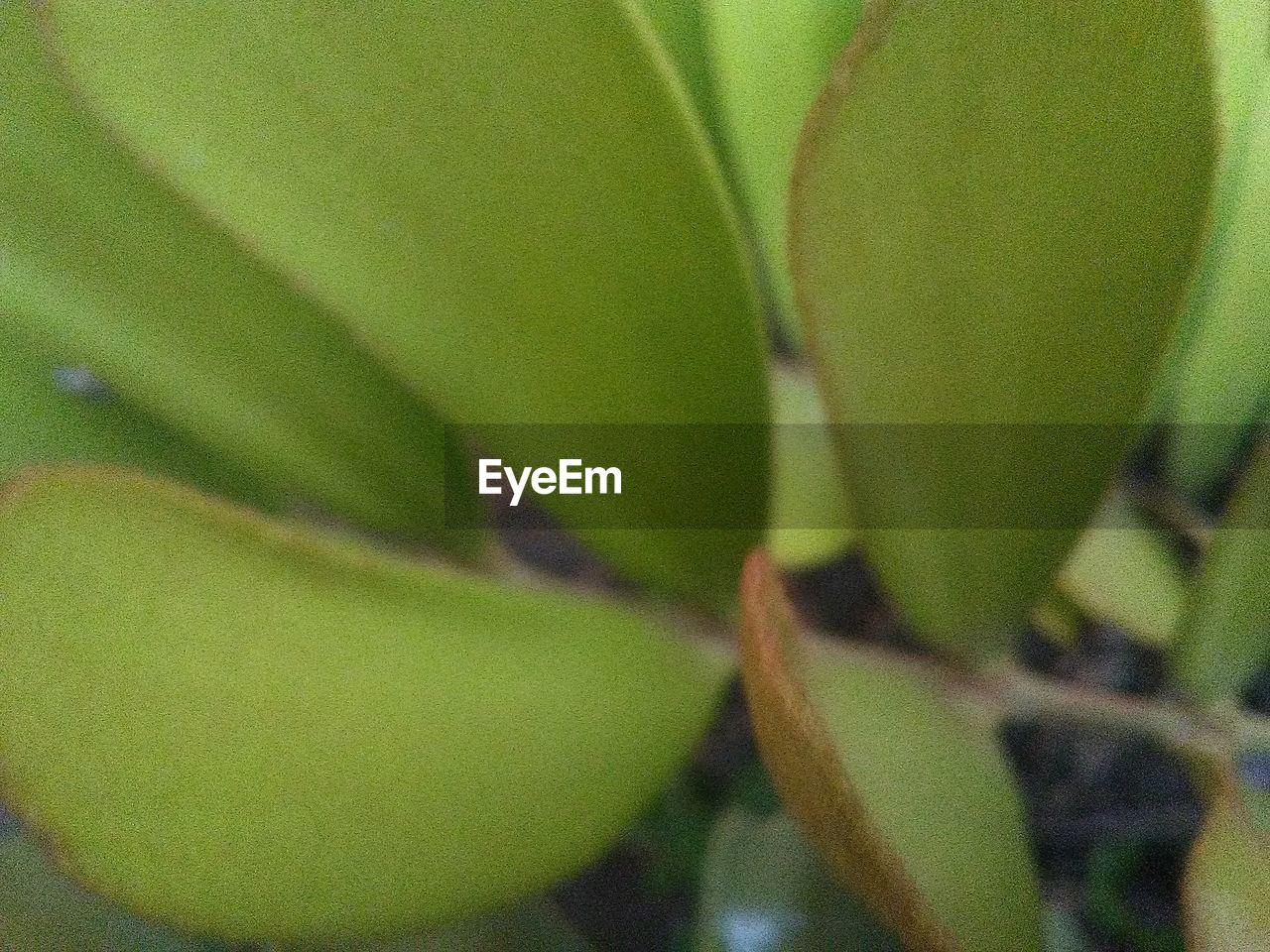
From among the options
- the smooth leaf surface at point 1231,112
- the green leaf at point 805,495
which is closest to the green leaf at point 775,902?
the green leaf at point 805,495

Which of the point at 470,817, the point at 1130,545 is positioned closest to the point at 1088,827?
the point at 1130,545

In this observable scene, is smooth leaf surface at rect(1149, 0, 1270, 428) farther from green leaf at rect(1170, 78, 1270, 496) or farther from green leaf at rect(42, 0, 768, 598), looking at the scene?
green leaf at rect(42, 0, 768, 598)

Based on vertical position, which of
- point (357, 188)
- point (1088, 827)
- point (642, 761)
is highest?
point (357, 188)

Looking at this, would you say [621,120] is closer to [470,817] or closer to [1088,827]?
[470,817]

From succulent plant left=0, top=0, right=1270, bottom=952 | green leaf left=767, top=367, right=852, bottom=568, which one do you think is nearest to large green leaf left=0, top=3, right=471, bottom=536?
succulent plant left=0, top=0, right=1270, bottom=952

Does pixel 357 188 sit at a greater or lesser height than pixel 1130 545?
greater

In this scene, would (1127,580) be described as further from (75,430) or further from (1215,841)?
(75,430)
